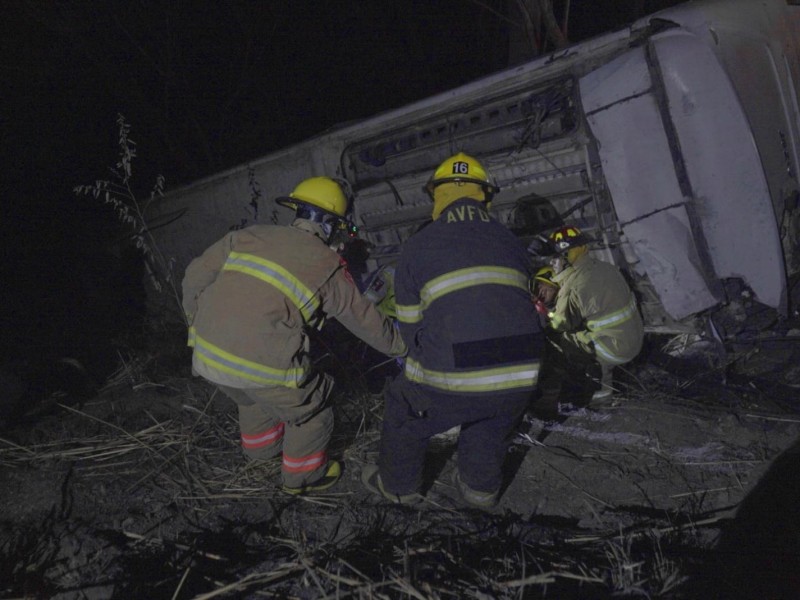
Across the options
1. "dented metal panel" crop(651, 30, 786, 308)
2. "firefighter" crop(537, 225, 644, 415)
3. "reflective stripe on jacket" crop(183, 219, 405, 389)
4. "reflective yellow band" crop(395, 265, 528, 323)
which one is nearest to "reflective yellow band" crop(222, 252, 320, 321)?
"reflective stripe on jacket" crop(183, 219, 405, 389)

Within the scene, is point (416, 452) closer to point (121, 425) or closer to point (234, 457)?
point (234, 457)

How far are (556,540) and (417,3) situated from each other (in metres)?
12.5

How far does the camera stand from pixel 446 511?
2570 mm

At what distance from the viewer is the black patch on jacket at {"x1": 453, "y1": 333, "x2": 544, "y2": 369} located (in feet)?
7.27

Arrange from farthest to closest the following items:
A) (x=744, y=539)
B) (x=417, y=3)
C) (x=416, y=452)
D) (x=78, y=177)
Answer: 1. (x=417, y=3)
2. (x=78, y=177)
3. (x=416, y=452)
4. (x=744, y=539)

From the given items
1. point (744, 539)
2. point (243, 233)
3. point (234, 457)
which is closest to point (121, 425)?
point (234, 457)

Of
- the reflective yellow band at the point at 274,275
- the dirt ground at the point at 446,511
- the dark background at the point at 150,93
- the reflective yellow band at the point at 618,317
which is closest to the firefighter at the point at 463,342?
the dirt ground at the point at 446,511

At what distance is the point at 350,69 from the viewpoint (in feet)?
40.1

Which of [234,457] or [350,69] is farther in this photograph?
[350,69]

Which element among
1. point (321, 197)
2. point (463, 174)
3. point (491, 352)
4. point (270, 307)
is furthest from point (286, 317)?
point (463, 174)

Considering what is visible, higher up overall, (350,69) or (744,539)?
(350,69)

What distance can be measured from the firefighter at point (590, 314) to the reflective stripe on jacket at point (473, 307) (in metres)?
1.30

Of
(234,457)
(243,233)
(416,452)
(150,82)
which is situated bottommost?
(234,457)

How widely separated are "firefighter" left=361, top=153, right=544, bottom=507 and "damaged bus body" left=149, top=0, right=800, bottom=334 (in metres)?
1.23
